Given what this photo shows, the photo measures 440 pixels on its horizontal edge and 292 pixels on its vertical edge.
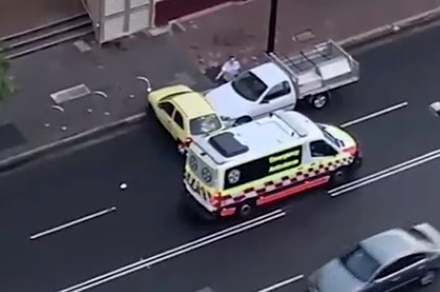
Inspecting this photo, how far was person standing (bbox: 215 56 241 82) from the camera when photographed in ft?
109

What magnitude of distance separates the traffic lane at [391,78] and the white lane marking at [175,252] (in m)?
3.46

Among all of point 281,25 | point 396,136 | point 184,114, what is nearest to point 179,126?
point 184,114

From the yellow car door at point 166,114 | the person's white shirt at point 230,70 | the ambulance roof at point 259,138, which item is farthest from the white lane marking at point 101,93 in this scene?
the ambulance roof at point 259,138

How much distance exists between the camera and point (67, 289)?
2817 cm

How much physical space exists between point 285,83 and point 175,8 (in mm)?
4036

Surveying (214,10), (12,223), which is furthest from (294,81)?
(12,223)

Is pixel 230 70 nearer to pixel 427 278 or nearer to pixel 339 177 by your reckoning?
pixel 339 177

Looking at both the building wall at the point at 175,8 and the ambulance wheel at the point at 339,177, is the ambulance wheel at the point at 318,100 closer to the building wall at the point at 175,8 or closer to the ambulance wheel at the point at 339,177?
the ambulance wheel at the point at 339,177

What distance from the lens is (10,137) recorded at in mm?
31562

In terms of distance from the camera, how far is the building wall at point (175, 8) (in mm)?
34688

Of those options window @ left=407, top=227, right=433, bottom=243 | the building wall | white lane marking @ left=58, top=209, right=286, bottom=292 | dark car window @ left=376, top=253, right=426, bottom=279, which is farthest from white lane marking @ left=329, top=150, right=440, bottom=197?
the building wall

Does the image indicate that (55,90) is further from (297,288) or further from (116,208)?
(297,288)

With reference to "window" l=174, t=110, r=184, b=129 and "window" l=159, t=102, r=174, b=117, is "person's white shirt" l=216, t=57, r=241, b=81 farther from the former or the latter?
"window" l=174, t=110, r=184, b=129

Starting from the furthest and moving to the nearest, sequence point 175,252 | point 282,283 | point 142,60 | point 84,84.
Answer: point 142,60 → point 84,84 → point 175,252 → point 282,283
